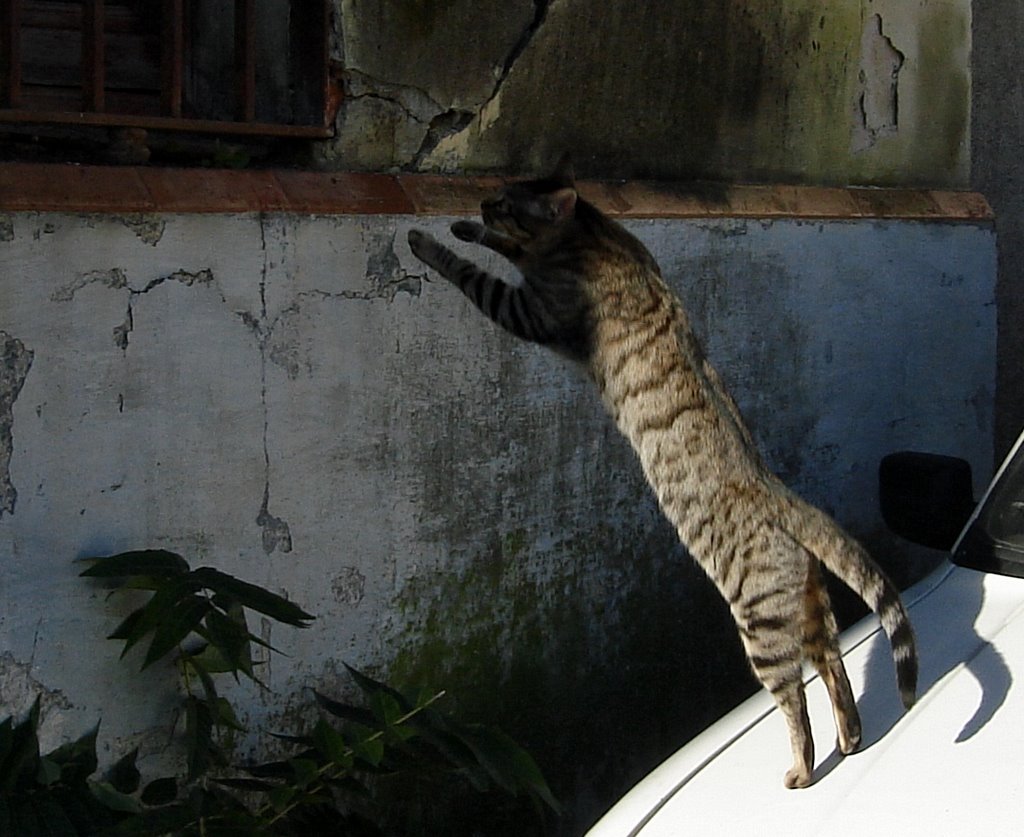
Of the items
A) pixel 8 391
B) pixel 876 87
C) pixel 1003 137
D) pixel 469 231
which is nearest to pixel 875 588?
pixel 469 231

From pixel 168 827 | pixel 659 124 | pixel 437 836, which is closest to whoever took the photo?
pixel 168 827

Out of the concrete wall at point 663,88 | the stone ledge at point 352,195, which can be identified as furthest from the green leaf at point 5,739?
the concrete wall at point 663,88

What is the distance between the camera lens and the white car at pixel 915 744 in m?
2.39

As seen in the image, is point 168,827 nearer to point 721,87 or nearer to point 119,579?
point 119,579

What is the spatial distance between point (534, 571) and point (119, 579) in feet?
4.99

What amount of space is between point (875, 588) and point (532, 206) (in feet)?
4.54

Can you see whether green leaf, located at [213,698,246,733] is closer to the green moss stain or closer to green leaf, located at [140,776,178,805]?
green leaf, located at [140,776,178,805]

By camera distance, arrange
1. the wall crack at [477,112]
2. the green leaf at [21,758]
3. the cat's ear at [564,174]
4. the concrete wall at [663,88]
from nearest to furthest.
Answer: the green leaf at [21,758], the cat's ear at [564,174], the concrete wall at [663,88], the wall crack at [477,112]

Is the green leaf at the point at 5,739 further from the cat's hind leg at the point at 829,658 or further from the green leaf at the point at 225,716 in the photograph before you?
the cat's hind leg at the point at 829,658

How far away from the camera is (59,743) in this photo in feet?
11.6

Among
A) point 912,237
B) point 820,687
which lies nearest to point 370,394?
point 820,687

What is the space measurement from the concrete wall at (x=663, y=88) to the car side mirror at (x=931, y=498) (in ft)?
5.66

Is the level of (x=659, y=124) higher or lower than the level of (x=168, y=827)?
higher

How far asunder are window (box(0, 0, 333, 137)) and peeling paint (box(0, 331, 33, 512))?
65 centimetres
